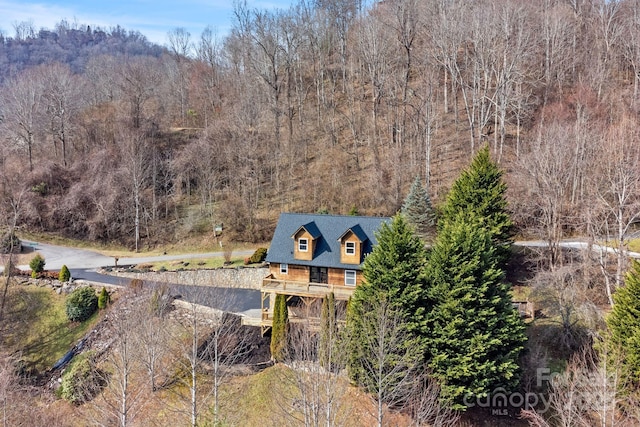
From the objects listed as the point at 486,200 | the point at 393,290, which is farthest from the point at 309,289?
the point at 486,200

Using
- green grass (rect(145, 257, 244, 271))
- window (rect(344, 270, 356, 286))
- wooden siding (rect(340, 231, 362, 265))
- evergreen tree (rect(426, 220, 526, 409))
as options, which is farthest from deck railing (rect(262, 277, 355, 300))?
green grass (rect(145, 257, 244, 271))

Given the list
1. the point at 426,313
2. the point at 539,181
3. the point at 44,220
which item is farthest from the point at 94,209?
the point at 539,181

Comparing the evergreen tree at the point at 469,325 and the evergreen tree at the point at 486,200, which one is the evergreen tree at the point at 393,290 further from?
the evergreen tree at the point at 486,200

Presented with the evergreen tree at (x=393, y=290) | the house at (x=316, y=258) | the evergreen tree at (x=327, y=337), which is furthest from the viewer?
the house at (x=316, y=258)

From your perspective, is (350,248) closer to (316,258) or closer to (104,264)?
(316,258)

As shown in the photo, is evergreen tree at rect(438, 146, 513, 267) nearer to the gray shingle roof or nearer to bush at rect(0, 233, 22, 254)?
the gray shingle roof

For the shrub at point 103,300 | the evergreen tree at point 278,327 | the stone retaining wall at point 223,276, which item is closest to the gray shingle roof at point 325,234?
the evergreen tree at point 278,327
